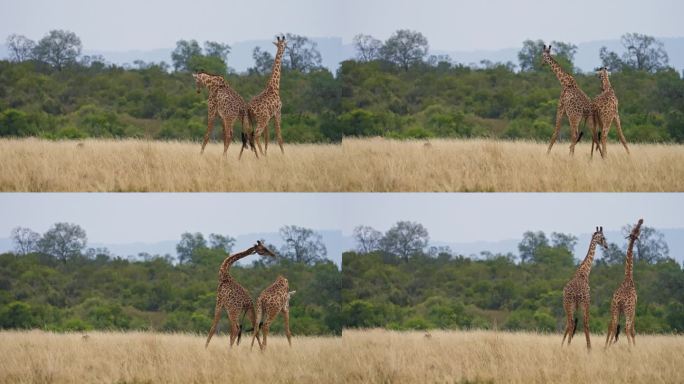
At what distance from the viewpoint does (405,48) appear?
16.7 metres

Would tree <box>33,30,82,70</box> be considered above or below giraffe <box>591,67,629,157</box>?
above

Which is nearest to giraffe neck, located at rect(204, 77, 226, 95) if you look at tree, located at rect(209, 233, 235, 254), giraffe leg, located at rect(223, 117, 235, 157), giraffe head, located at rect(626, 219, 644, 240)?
giraffe leg, located at rect(223, 117, 235, 157)

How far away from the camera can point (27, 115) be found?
16.4 m

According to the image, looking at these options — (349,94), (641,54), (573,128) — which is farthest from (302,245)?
(641,54)

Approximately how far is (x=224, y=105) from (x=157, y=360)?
323 cm

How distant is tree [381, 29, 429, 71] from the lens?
16422mm

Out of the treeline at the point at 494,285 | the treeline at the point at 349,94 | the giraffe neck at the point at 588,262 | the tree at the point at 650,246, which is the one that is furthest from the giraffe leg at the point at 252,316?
the tree at the point at 650,246

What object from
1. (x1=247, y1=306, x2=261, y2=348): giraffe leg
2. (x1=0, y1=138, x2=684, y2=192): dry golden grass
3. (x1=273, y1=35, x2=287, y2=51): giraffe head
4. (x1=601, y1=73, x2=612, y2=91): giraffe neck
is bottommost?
(x1=247, y1=306, x2=261, y2=348): giraffe leg

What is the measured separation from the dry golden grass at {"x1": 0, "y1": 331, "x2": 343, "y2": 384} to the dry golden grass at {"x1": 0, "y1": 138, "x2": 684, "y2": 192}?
1913 mm

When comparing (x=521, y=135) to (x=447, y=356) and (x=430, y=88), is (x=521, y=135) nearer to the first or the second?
(x=430, y=88)

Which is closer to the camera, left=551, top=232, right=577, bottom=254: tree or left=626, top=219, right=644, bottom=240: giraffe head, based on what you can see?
left=626, top=219, right=644, bottom=240: giraffe head

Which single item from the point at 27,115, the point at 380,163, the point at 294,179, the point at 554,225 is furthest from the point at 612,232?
the point at 27,115

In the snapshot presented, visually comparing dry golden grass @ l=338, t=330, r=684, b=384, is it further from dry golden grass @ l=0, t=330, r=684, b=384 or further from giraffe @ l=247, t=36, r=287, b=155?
giraffe @ l=247, t=36, r=287, b=155

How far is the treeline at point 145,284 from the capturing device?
50.5ft
